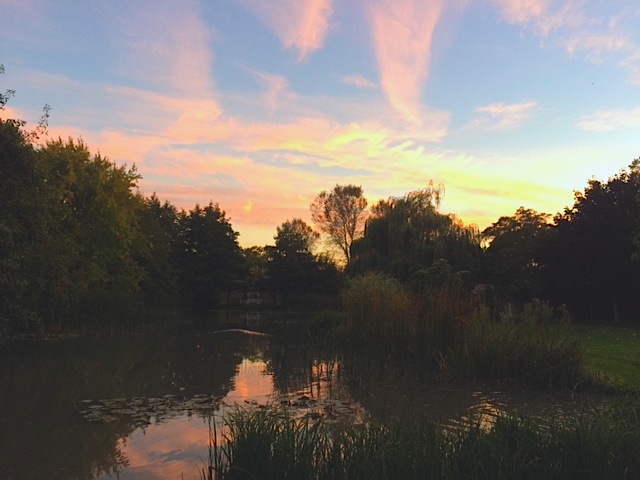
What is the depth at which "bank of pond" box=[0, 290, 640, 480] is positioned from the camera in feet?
12.9

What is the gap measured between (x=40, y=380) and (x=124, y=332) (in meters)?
11.2

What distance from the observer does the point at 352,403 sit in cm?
792

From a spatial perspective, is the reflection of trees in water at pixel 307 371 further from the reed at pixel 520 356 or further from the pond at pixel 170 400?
the reed at pixel 520 356

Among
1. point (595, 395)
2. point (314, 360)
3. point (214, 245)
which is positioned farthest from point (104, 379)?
point (214, 245)

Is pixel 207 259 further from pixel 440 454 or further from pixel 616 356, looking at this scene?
pixel 440 454

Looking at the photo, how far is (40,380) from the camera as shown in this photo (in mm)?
10523

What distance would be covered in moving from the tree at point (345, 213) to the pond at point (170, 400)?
36449 millimetres

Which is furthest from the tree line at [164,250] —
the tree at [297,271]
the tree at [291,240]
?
the tree at [291,240]

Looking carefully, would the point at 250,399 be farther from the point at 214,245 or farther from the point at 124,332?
the point at 214,245

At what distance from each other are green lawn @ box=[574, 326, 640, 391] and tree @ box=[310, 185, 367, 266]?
3389 centimetres

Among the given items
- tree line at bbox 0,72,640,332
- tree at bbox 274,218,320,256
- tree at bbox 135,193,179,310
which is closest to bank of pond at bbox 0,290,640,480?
tree line at bbox 0,72,640,332

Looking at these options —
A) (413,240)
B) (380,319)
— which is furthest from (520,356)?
(413,240)

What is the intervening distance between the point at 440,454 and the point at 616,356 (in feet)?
31.6

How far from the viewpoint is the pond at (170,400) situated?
18.5ft
